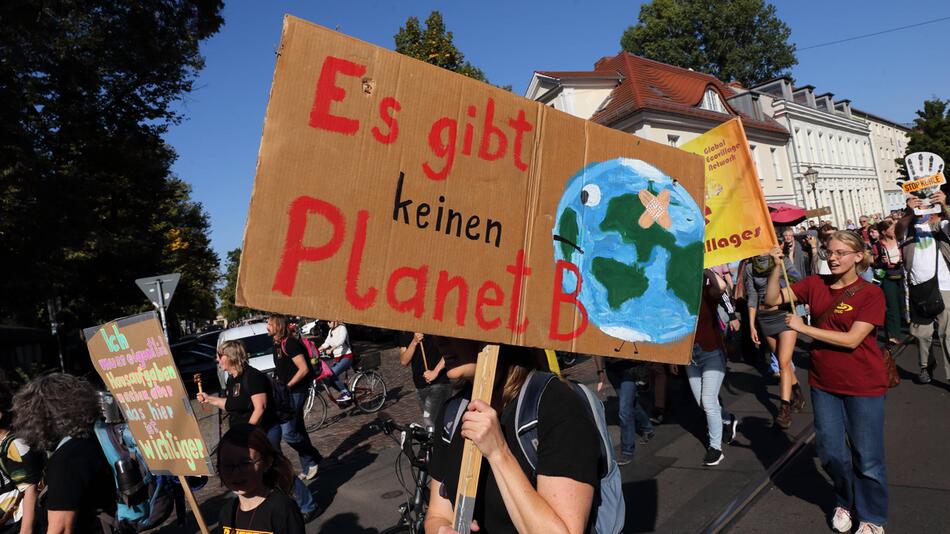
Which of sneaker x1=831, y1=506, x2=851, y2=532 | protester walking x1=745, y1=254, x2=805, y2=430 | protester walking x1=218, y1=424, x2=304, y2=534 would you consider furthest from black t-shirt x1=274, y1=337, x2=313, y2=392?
sneaker x1=831, y1=506, x2=851, y2=532

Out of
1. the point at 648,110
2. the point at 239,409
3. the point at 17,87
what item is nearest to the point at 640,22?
the point at 648,110

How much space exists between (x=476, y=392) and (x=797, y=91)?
5188 cm

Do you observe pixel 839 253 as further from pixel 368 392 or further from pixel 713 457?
pixel 368 392

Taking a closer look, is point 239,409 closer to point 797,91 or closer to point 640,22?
point 797,91

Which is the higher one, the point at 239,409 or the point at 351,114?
the point at 351,114

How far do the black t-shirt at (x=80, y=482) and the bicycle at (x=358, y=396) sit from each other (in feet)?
23.4

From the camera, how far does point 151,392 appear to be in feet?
12.7

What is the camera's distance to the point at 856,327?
388 cm

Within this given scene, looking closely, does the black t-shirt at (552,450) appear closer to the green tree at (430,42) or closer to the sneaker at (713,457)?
the sneaker at (713,457)

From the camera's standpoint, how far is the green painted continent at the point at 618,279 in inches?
90.7

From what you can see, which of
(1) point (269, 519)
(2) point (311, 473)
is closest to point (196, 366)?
(2) point (311, 473)

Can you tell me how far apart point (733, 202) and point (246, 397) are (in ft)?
13.8

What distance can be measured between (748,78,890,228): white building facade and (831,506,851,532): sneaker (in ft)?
130

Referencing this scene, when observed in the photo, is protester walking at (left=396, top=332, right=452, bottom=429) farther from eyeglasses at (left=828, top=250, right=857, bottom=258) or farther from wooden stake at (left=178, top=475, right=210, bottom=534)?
eyeglasses at (left=828, top=250, right=857, bottom=258)
